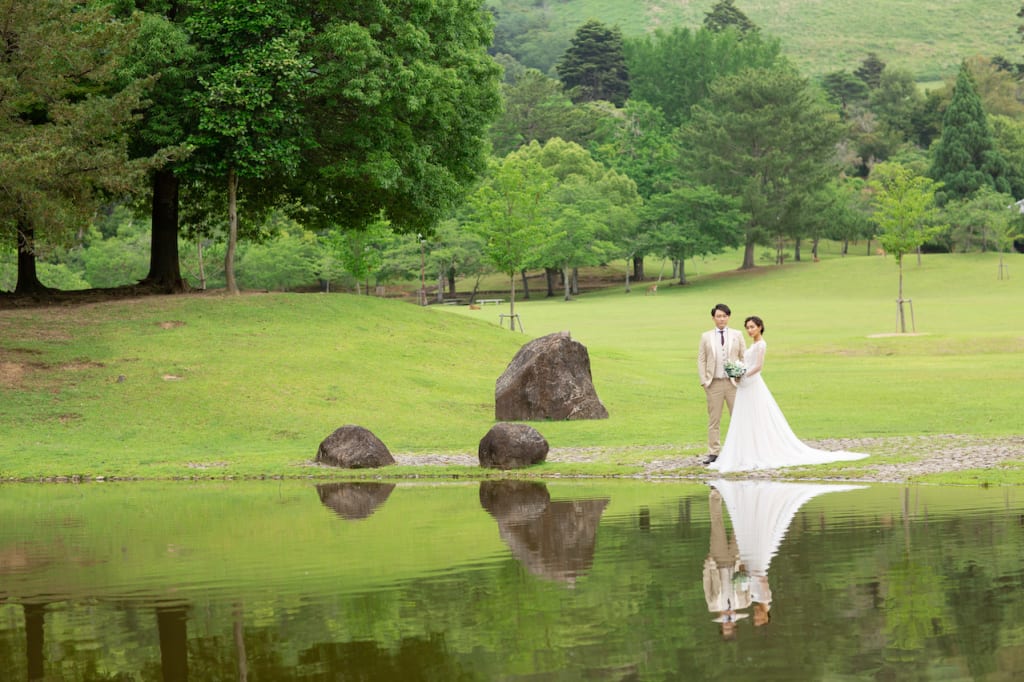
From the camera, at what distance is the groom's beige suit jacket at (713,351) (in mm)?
20516

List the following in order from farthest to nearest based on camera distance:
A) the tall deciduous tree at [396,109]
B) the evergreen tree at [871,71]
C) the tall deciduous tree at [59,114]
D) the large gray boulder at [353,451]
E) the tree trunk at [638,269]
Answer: the evergreen tree at [871,71] → the tree trunk at [638,269] → the tall deciduous tree at [396,109] → the tall deciduous tree at [59,114] → the large gray boulder at [353,451]

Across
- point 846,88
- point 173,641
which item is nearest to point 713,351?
point 173,641

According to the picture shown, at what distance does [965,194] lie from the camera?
121 m

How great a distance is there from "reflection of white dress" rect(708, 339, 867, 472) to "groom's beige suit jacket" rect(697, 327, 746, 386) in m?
0.21

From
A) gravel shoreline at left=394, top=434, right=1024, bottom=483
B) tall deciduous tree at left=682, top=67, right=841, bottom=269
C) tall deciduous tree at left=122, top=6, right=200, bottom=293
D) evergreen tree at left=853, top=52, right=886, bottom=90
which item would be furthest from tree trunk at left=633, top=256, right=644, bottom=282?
gravel shoreline at left=394, top=434, right=1024, bottom=483

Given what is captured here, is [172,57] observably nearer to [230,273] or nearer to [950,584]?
[230,273]

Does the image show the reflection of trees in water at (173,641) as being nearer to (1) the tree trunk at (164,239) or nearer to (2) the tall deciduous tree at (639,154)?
(1) the tree trunk at (164,239)

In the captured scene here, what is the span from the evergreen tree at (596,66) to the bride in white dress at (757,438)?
161956 mm

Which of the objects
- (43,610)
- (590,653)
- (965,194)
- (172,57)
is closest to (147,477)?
(43,610)

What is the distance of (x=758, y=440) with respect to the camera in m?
20.0

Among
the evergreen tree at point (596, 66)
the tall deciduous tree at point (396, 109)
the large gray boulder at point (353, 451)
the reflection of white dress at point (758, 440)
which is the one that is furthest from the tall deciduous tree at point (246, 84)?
the evergreen tree at point (596, 66)

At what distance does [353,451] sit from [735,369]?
6.85 meters

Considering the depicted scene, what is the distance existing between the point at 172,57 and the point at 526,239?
82.8ft

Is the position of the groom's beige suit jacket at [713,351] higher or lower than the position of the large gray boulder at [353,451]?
higher
